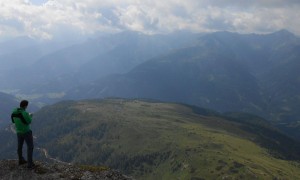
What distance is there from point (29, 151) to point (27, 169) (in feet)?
11.3

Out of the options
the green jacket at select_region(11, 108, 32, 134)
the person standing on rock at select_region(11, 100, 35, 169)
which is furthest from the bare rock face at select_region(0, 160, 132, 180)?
the green jacket at select_region(11, 108, 32, 134)

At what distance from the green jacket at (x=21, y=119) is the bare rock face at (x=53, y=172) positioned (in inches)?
209

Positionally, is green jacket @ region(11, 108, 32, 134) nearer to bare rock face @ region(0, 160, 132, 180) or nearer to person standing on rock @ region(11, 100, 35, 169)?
person standing on rock @ region(11, 100, 35, 169)

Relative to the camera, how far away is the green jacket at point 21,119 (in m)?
43.2

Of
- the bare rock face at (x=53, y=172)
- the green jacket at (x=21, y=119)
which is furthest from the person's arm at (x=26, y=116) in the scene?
the bare rock face at (x=53, y=172)

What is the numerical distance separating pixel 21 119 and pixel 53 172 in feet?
27.8

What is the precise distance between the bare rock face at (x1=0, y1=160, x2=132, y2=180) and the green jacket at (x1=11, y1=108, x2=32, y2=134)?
5.30 m

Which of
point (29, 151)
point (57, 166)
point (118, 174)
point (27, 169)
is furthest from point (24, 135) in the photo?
point (118, 174)

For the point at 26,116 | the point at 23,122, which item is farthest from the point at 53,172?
the point at 26,116

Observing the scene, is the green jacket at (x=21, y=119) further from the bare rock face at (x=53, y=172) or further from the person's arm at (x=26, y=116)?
the bare rock face at (x=53, y=172)

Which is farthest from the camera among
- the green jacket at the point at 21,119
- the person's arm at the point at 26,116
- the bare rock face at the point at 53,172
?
the bare rock face at the point at 53,172

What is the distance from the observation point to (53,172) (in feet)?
158

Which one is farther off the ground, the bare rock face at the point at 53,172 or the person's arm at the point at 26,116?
the person's arm at the point at 26,116

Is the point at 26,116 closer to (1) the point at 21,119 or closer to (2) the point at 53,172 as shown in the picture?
(1) the point at 21,119
